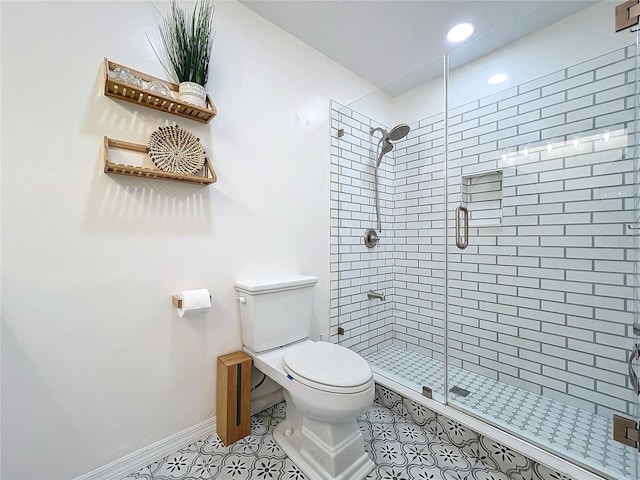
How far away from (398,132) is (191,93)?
156 cm

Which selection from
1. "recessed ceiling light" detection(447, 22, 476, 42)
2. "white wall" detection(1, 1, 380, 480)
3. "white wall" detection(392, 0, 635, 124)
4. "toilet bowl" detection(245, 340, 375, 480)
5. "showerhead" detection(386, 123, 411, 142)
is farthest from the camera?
"showerhead" detection(386, 123, 411, 142)

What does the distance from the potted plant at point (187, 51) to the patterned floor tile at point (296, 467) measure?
1.69 metres

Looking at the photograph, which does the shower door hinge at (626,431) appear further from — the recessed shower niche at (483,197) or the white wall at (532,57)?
the white wall at (532,57)

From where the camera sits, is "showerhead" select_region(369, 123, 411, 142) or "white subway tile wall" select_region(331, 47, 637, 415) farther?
"showerhead" select_region(369, 123, 411, 142)

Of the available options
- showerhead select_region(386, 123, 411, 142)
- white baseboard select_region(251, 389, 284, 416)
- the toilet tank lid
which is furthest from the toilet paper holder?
showerhead select_region(386, 123, 411, 142)

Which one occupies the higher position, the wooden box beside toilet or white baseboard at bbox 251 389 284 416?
the wooden box beside toilet

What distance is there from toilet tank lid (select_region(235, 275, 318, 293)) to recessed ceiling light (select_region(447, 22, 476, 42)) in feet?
6.02

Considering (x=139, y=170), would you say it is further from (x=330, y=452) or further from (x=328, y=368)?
(x=330, y=452)

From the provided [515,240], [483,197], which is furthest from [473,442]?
[483,197]

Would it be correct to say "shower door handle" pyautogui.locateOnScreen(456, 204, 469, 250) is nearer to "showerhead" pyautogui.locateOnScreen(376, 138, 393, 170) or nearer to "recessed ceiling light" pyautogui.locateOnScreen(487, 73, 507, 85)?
"showerhead" pyautogui.locateOnScreen(376, 138, 393, 170)

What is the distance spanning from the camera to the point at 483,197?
1.96m

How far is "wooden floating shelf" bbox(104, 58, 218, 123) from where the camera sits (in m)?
1.11

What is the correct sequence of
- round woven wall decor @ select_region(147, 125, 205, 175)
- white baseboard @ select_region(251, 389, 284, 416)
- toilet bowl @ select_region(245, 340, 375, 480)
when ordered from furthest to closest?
white baseboard @ select_region(251, 389, 284, 416)
round woven wall decor @ select_region(147, 125, 205, 175)
toilet bowl @ select_region(245, 340, 375, 480)

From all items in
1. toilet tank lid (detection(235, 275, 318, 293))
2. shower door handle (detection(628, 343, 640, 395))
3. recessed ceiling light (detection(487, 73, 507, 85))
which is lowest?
shower door handle (detection(628, 343, 640, 395))
